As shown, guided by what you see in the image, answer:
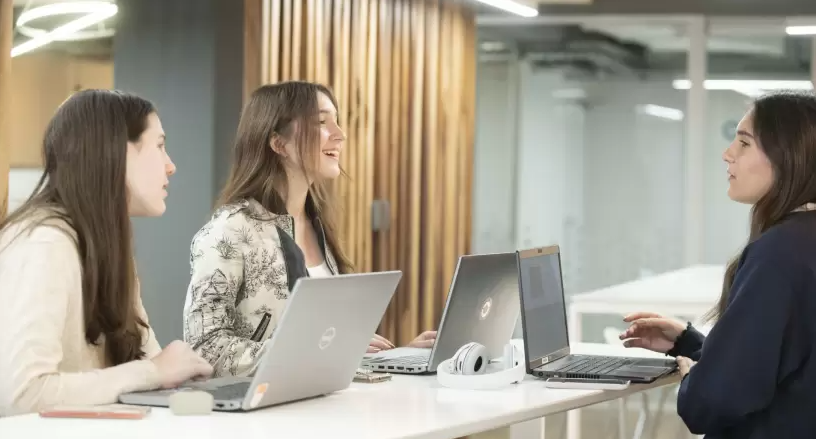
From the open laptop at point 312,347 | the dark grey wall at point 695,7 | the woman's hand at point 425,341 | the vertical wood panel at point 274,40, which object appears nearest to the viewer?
the open laptop at point 312,347

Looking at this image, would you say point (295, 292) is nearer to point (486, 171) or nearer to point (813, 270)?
point (813, 270)

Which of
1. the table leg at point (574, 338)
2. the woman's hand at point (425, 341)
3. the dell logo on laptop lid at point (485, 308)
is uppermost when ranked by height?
the dell logo on laptop lid at point (485, 308)

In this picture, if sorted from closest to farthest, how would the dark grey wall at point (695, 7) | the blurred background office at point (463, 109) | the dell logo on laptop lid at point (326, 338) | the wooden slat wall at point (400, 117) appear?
the dell logo on laptop lid at point (326, 338) < the blurred background office at point (463, 109) < the wooden slat wall at point (400, 117) < the dark grey wall at point (695, 7)

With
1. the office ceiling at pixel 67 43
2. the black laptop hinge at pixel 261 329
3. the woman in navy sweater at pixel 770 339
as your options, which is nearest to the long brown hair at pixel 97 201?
the black laptop hinge at pixel 261 329

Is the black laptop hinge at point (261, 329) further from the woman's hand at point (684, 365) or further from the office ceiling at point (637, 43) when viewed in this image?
the office ceiling at point (637, 43)

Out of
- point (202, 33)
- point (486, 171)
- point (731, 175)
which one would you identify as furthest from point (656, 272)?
point (731, 175)

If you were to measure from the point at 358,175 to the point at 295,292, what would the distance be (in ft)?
12.5

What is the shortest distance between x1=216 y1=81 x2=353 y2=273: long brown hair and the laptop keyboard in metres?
0.88

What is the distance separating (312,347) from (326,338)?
5 centimetres

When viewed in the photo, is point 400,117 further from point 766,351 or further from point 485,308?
point 766,351

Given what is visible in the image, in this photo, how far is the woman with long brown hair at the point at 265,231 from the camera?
2844 millimetres

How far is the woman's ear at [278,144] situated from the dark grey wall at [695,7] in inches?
205

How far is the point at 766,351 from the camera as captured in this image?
2.45 m

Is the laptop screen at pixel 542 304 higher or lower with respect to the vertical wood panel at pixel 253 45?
lower
